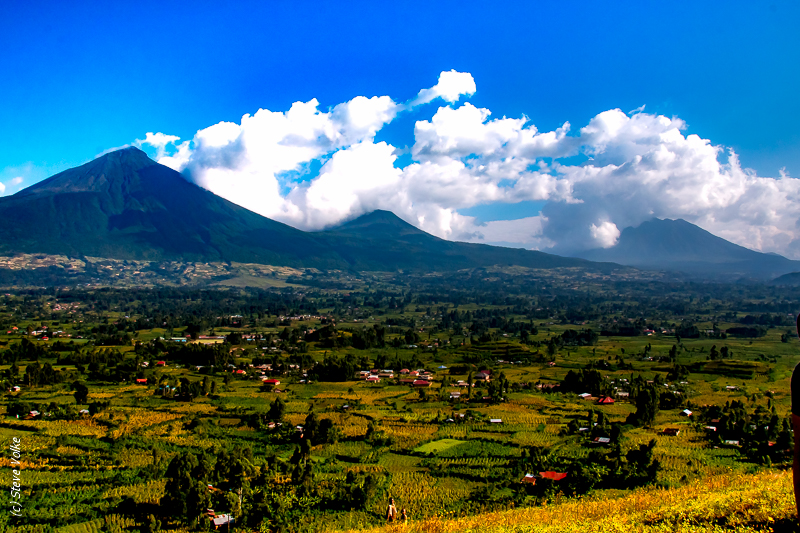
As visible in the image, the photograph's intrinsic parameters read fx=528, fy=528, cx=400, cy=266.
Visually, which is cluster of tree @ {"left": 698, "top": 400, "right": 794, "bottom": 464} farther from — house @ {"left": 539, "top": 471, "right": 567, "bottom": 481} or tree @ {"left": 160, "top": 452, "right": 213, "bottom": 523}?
tree @ {"left": 160, "top": 452, "right": 213, "bottom": 523}

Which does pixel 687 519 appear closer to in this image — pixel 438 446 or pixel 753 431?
pixel 438 446

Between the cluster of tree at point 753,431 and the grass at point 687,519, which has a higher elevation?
the grass at point 687,519

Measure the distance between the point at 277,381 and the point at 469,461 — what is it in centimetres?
2740

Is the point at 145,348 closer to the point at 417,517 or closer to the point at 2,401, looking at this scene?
the point at 2,401

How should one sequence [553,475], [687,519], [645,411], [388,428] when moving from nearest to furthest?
1. [687,519]
2. [553,475]
3. [388,428]
4. [645,411]

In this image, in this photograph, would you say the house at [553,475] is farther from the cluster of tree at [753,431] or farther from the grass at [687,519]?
the cluster of tree at [753,431]

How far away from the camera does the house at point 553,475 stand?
21.1 meters

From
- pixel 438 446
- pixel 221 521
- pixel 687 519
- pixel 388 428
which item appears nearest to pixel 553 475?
pixel 438 446

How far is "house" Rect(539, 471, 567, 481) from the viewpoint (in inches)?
830

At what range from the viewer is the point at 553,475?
842 inches

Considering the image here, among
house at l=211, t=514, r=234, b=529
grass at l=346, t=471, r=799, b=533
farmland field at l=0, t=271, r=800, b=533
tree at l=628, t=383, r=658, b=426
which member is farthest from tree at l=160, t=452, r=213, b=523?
tree at l=628, t=383, r=658, b=426

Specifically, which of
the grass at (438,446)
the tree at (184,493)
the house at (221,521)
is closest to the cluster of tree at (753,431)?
the grass at (438,446)

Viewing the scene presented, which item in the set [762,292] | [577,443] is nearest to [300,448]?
[577,443]

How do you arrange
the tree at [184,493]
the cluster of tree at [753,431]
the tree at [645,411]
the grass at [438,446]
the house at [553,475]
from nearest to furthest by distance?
the tree at [184,493]
the house at [553,475]
the cluster of tree at [753,431]
the grass at [438,446]
the tree at [645,411]
